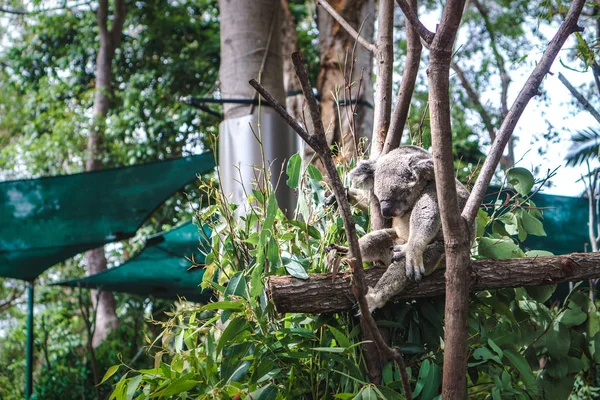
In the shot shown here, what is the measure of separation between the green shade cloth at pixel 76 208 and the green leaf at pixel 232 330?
2440 millimetres

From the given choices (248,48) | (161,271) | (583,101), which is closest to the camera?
(583,101)

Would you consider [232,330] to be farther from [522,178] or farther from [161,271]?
[161,271]

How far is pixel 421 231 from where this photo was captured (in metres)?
1.55

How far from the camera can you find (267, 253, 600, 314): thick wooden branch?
1349mm

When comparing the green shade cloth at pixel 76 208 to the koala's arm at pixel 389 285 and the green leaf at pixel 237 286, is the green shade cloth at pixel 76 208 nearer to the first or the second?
the green leaf at pixel 237 286

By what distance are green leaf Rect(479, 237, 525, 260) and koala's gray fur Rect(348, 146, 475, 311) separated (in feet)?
0.42

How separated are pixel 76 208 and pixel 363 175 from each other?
2586 mm

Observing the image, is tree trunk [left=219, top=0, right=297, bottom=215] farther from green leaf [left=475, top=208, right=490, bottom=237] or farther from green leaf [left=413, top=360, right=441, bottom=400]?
green leaf [left=413, top=360, right=441, bottom=400]

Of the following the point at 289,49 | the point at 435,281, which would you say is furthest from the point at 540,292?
the point at 289,49

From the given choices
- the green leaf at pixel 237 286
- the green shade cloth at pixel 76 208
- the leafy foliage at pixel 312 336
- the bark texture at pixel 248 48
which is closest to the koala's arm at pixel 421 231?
the leafy foliage at pixel 312 336

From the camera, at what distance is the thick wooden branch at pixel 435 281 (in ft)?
4.42

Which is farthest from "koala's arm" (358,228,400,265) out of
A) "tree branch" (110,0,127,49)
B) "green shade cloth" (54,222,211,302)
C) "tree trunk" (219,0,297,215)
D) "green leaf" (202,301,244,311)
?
"tree branch" (110,0,127,49)

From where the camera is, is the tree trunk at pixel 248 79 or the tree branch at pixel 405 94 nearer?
the tree branch at pixel 405 94

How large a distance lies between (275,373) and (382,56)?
3.14ft
